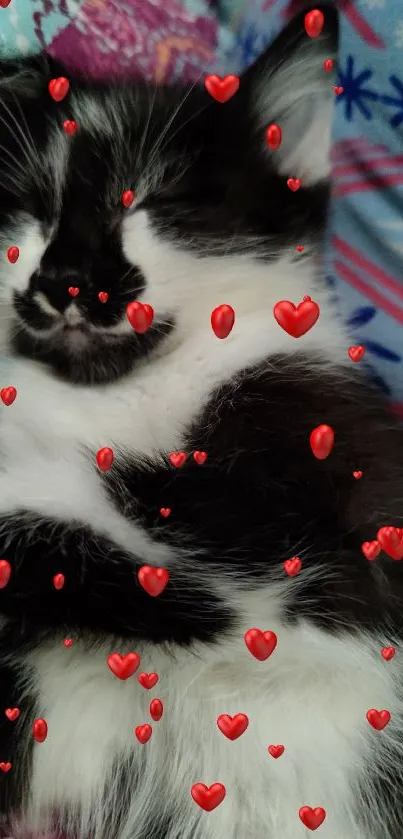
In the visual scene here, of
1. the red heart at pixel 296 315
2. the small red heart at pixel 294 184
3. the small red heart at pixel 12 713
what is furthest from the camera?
the small red heart at pixel 294 184

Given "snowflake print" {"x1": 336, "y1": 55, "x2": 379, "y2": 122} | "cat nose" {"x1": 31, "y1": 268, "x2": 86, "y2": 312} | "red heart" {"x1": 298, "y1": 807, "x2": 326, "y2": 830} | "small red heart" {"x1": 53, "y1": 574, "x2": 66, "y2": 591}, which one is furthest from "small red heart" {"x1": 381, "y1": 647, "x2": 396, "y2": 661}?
"snowflake print" {"x1": 336, "y1": 55, "x2": 379, "y2": 122}

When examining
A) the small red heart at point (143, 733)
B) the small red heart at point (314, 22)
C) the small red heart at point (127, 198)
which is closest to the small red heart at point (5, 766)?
the small red heart at point (143, 733)

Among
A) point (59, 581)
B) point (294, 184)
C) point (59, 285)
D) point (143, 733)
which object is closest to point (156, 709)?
point (143, 733)

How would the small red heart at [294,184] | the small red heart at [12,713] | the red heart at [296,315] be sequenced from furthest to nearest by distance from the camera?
the small red heart at [294,184] < the small red heart at [12,713] < the red heart at [296,315]

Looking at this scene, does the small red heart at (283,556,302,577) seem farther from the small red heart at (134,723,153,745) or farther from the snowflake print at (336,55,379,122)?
the snowflake print at (336,55,379,122)

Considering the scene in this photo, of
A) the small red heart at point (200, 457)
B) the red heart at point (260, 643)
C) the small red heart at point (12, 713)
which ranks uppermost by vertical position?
the small red heart at point (200, 457)

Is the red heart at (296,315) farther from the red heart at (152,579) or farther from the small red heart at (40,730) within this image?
the small red heart at (40,730)

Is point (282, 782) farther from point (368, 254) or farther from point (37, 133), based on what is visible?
point (37, 133)
